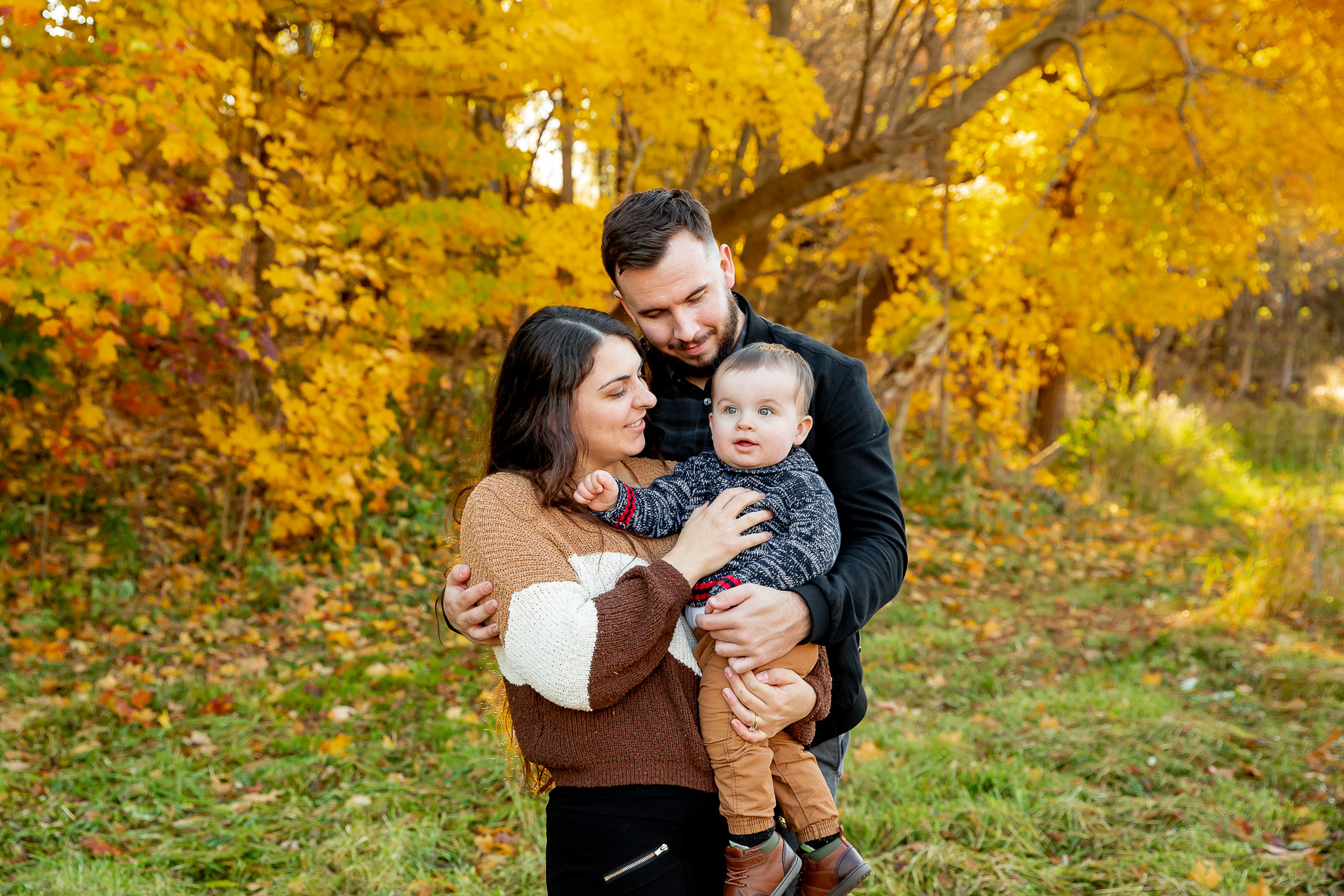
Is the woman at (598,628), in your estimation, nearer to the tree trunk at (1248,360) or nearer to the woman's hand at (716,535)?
the woman's hand at (716,535)

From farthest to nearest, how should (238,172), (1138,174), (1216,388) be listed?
(1216,388) < (1138,174) < (238,172)

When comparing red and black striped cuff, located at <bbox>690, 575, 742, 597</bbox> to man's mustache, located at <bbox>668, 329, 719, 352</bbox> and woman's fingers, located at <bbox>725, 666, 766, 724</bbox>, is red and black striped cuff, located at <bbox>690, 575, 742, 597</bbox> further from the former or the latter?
man's mustache, located at <bbox>668, 329, 719, 352</bbox>

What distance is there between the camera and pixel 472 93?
5590mm

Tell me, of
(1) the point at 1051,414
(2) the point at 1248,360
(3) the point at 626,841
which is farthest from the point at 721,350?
(2) the point at 1248,360

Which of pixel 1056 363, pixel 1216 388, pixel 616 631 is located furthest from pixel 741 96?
pixel 1216 388

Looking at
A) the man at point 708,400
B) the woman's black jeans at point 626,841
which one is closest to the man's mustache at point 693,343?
the man at point 708,400

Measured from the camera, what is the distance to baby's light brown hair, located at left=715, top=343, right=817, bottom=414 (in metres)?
1.88

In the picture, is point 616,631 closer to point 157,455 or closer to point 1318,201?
point 157,455

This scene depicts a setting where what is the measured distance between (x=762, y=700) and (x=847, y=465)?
21.5 inches

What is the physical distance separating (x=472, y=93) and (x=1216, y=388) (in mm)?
18356

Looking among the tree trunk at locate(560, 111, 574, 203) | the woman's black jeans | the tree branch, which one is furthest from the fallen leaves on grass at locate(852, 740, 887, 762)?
the tree branch

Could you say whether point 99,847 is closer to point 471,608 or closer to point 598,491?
point 471,608

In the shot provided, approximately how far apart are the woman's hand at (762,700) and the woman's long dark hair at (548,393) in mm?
476

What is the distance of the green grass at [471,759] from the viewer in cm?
329
